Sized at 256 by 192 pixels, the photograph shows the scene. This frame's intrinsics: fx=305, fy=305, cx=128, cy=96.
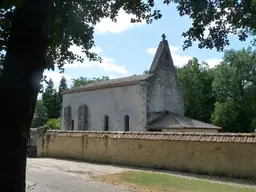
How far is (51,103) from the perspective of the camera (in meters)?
73.6

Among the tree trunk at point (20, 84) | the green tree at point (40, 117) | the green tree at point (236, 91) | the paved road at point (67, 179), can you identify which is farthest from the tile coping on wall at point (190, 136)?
the green tree at point (40, 117)

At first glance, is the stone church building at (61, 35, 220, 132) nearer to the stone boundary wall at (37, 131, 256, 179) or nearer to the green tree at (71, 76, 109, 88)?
the stone boundary wall at (37, 131, 256, 179)

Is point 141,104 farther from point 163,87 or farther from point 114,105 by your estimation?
point 114,105

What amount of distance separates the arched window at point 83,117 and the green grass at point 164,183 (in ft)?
81.2

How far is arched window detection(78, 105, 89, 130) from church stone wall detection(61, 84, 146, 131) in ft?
1.76

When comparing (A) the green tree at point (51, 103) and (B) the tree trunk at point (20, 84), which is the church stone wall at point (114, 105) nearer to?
(B) the tree trunk at point (20, 84)

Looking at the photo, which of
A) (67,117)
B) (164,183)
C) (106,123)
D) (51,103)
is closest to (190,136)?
(164,183)

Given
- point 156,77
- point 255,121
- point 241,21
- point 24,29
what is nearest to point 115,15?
point 241,21

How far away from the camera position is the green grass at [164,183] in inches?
401

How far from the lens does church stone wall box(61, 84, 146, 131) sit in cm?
3125

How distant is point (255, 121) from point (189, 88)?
15.1 m

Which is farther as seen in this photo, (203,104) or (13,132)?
(203,104)

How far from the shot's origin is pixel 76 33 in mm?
6859

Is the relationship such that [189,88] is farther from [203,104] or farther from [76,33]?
[76,33]
